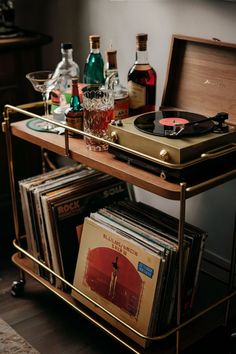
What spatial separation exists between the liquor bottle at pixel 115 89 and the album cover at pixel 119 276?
326mm

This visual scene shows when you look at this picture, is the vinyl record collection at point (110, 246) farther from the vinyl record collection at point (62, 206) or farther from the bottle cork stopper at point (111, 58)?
the bottle cork stopper at point (111, 58)

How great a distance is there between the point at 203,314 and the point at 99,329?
0.35m

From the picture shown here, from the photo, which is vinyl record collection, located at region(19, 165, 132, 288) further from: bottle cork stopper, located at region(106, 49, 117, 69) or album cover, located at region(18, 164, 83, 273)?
bottle cork stopper, located at region(106, 49, 117, 69)

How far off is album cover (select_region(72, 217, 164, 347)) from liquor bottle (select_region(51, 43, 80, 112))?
0.38 meters

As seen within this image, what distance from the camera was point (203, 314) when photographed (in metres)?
1.75

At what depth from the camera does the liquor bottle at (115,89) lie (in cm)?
172

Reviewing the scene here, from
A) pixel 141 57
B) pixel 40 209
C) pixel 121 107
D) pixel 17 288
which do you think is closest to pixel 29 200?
pixel 40 209

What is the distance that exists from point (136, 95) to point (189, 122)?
0.71 ft

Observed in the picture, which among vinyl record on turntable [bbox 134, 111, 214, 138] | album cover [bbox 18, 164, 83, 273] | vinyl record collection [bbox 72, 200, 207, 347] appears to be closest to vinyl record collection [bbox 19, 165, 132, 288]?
album cover [bbox 18, 164, 83, 273]

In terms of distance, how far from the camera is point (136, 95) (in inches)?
68.4

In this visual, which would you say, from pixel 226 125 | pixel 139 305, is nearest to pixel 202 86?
pixel 226 125

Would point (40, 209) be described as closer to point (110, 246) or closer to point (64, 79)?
point (110, 246)

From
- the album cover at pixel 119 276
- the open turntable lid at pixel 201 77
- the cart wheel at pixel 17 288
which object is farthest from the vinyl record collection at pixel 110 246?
the open turntable lid at pixel 201 77

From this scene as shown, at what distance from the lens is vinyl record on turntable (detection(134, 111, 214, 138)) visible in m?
1.52
